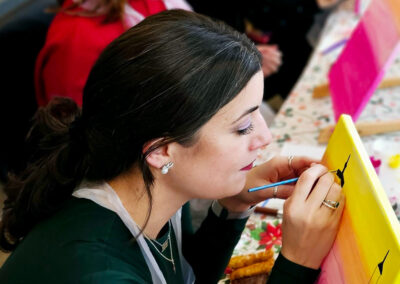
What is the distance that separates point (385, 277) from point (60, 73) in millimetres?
1092

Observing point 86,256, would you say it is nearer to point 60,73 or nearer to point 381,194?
point 381,194

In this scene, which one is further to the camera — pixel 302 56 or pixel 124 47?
pixel 302 56

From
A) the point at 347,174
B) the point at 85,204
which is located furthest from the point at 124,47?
the point at 347,174

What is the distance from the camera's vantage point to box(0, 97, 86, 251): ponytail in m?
0.85

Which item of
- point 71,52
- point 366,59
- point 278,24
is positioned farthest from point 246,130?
point 278,24

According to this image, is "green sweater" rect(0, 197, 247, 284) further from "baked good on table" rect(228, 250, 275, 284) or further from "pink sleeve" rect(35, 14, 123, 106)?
"pink sleeve" rect(35, 14, 123, 106)

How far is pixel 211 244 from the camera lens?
101 centimetres

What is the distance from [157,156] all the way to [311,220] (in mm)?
269

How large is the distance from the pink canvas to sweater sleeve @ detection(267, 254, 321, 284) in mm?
551

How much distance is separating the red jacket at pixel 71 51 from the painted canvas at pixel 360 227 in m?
0.82

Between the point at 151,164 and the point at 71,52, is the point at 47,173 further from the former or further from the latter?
the point at 71,52

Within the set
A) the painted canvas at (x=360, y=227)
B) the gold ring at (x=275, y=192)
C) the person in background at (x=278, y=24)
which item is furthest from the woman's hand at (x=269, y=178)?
the person in background at (x=278, y=24)

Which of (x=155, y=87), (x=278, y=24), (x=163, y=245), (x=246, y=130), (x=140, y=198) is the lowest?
(x=278, y=24)

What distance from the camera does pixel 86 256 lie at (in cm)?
72
